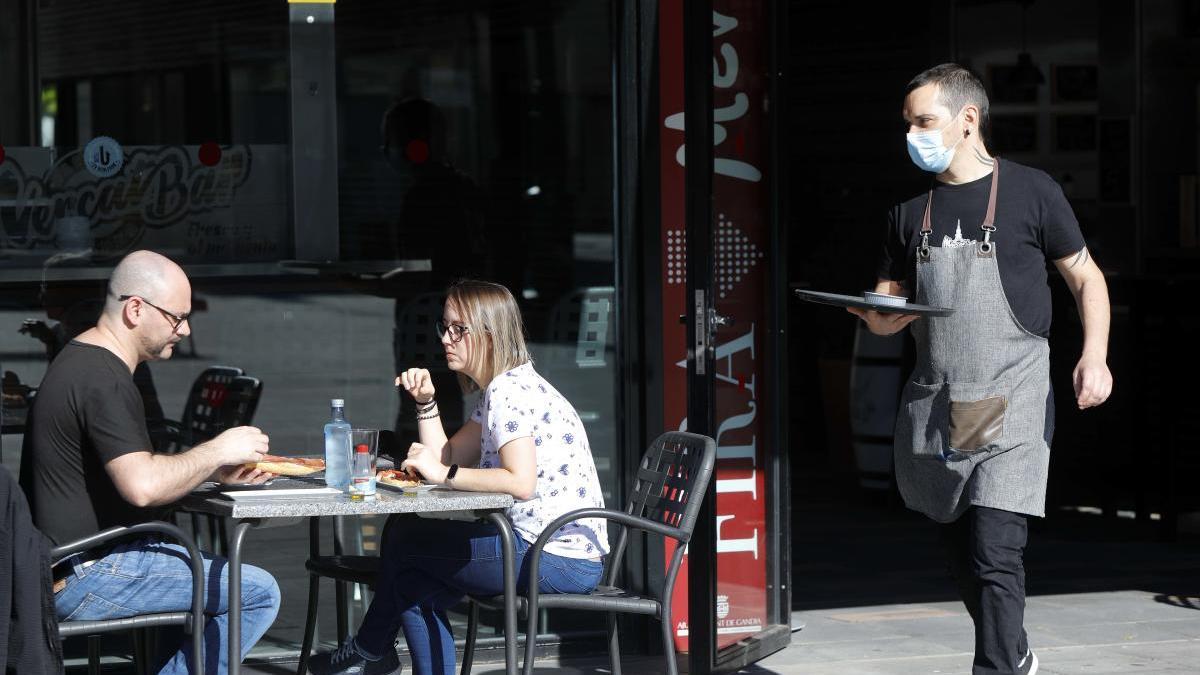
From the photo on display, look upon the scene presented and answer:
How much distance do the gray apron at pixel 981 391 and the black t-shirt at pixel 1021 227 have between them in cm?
2

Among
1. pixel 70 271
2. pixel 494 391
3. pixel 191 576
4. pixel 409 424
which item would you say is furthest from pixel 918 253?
pixel 70 271

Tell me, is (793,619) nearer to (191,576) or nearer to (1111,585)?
(1111,585)

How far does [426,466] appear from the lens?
3.76 metres

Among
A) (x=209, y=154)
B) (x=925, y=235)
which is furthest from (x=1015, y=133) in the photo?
(x=925, y=235)

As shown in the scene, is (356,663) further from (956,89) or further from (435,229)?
(956,89)

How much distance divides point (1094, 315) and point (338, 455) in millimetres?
1755

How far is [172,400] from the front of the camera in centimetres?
523

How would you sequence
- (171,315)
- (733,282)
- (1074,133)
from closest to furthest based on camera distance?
(171,315) → (733,282) → (1074,133)

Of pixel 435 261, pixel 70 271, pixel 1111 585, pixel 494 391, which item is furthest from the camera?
pixel 1111 585

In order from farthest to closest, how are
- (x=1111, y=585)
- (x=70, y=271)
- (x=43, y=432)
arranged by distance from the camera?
(x=1111, y=585), (x=70, y=271), (x=43, y=432)

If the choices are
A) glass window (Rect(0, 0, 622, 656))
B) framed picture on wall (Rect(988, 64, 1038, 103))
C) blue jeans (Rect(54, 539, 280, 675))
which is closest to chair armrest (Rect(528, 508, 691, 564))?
blue jeans (Rect(54, 539, 280, 675))

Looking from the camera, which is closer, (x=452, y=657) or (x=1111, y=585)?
(x=452, y=657)

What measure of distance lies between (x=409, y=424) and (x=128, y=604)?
2037 millimetres

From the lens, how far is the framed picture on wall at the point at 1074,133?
9.44 m
